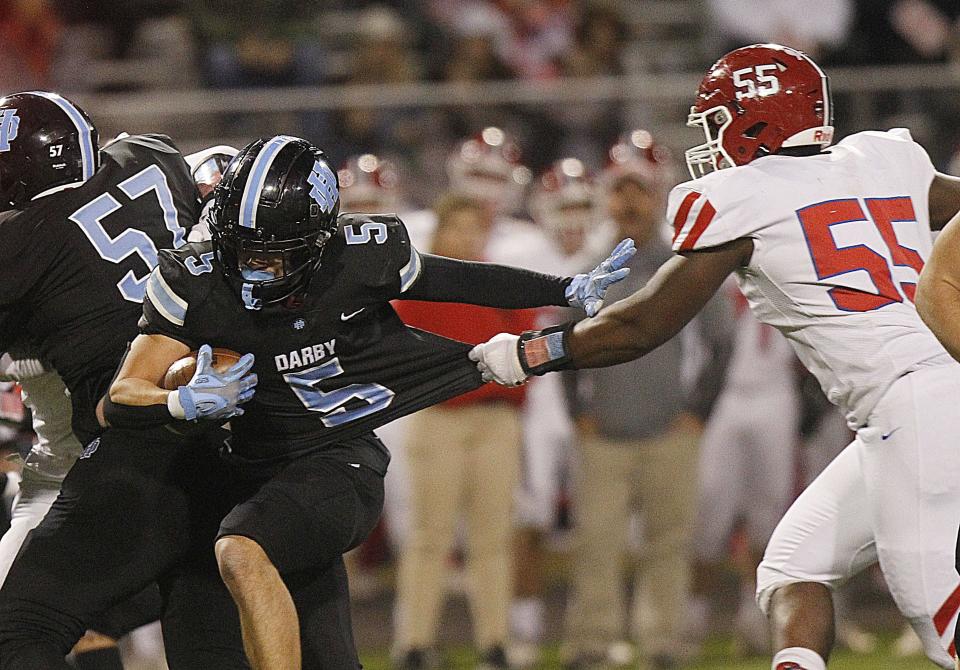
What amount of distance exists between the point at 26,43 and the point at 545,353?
6.05 m

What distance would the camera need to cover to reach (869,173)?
394 centimetres

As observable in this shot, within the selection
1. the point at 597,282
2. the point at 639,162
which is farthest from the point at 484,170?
the point at 597,282

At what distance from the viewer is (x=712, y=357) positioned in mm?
7105

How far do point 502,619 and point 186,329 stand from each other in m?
3.27

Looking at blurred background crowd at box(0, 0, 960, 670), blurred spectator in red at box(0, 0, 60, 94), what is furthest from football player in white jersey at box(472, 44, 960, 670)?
blurred spectator in red at box(0, 0, 60, 94)

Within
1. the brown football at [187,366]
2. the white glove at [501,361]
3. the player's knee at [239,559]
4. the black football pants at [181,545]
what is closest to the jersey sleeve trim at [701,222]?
the white glove at [501,361]

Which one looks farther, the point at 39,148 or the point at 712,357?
the point at 712,357

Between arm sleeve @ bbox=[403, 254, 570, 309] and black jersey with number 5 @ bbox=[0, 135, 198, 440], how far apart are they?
73cm

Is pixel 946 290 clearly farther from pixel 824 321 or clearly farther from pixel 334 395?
pixel 334 395

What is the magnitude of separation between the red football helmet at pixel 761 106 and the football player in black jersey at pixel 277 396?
0.40 metres

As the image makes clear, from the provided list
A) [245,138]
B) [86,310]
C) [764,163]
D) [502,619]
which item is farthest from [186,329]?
[245,138]

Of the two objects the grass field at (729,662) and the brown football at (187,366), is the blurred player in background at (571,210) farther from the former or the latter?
the brown football at (187,366)

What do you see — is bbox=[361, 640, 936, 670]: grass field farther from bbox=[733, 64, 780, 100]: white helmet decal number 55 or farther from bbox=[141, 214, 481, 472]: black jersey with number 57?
bbox=[733, 64, 780, 100]: white helmet decal number 55

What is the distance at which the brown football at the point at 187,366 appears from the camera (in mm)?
3859
